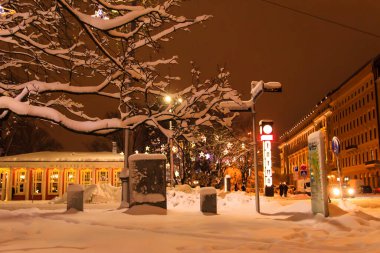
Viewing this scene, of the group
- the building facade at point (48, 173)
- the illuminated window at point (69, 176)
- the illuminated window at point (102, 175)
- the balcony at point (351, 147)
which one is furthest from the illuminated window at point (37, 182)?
the balcony at point (351, 147)

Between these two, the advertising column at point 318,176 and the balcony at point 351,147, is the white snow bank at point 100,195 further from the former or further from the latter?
the balcony at point 351,147

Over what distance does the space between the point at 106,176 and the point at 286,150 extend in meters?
141

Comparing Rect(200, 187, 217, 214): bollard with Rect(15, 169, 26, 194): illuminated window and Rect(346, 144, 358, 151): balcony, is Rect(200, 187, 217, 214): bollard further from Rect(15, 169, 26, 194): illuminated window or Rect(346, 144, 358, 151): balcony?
Rect(346, 144, 358, 151): balcony

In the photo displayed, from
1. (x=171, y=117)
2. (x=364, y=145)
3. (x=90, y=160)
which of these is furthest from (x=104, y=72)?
(x=364, y=145)

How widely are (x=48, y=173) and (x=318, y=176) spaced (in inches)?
1129

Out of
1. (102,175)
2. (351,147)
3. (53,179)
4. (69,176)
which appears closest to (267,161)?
(102,175)

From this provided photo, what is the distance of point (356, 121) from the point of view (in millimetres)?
86250

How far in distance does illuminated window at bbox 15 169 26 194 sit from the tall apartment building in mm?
40144

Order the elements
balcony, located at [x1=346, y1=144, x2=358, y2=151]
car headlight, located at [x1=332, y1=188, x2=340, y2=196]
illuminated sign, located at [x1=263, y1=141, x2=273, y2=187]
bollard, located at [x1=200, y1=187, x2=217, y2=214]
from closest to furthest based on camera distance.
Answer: bollard, located at [x1=200, y1=187, x2=217, y2=214], illuminated sign, located at [x1=263, y1=141, x2=273, y2=187], car headlight, located at [x1=332, y1=188, x2=340, y2=196], balcony, located at [x1=346, y1=144, x2=358, y2=151]

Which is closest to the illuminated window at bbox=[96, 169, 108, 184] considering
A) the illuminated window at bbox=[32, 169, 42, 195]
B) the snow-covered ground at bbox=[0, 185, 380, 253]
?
the illuminated window at bbox=[32, 169, 42, 195]

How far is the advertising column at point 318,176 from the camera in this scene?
14.8m

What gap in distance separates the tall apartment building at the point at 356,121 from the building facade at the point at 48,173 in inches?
1364

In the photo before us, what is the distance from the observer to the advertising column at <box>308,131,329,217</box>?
14828mm

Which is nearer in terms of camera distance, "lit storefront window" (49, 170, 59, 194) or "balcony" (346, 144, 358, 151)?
"lit storefront window" (49, 170, 59, 194)
